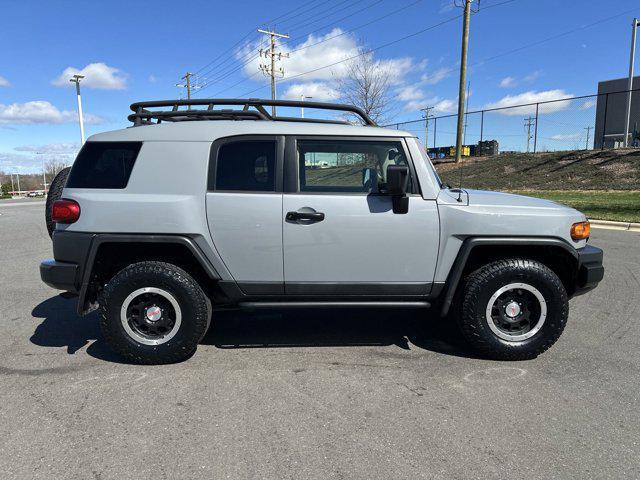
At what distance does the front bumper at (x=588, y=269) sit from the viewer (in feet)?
11.8

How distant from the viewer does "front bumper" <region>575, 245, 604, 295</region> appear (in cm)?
361

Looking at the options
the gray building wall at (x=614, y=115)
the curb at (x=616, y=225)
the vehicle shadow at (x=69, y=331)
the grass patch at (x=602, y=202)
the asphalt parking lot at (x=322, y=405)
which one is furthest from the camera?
the gray building wall at (x=614, y=115)

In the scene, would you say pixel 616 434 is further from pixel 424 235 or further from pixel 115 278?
pixel 115 278

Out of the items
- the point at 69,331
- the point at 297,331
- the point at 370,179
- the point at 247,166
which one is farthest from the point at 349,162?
the point at 69,331

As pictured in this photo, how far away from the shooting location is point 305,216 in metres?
3.41

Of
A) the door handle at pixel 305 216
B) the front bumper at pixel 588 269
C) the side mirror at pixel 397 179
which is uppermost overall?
the side mirror at pixel 397 179

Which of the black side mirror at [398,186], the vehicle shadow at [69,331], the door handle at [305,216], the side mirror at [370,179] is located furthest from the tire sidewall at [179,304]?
the black side mirror at [398,186]

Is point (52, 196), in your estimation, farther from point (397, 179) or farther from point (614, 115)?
point (614, 115)

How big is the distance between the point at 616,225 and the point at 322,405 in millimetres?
10308

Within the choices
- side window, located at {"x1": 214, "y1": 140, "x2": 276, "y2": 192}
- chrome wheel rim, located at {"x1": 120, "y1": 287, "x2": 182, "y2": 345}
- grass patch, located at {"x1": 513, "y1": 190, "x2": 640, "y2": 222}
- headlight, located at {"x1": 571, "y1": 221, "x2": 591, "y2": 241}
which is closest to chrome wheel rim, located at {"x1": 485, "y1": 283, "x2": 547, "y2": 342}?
headlight, located at {"x1": 571, "y1": 221, "x2": 591, "y2": 241}

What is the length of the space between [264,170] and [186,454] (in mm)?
2042

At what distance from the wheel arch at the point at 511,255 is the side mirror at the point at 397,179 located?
0.68m

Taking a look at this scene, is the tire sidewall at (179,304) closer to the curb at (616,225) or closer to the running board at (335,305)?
the running board at (335,305)

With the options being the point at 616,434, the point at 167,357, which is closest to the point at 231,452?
the point at 167,357
